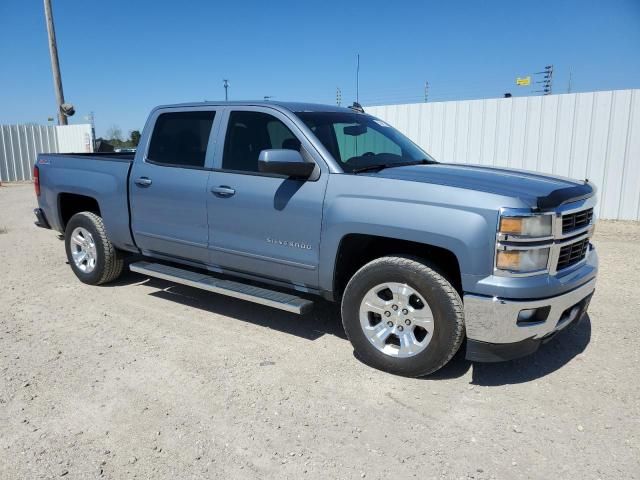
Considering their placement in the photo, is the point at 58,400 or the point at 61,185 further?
the point at 61,185

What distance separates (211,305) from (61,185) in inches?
93.9

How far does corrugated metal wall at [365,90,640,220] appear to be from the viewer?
9.63 metres

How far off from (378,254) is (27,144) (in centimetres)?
1991

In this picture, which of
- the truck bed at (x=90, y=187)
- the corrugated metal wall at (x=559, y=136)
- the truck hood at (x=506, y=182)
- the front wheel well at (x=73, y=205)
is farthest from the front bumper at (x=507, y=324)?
the corrugated metal wall at (x=559, y=136)

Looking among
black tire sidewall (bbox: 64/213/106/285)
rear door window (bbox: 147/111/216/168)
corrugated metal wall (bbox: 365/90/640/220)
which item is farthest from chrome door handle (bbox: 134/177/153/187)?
corrugated metal wall (bbox: 365/90/640/220)

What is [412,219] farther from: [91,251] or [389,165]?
[91,251]

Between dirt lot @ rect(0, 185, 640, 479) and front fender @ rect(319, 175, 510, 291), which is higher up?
front fender @ rect(319, 175, 510, 291)

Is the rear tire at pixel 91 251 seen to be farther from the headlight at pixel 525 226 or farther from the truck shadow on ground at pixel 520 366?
the headlight at pixel 525 226

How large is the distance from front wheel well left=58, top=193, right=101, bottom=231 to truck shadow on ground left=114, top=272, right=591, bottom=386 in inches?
36.4

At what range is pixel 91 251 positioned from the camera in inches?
233

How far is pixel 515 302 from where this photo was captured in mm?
3189

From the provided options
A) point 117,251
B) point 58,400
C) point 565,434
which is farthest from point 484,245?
point 117,251

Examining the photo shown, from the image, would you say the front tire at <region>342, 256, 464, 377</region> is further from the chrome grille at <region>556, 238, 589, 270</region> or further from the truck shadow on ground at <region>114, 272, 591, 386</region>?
the chrome grille at <region>556, 238, 589, 270</region>

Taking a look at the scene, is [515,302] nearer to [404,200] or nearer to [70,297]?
[404,200]
